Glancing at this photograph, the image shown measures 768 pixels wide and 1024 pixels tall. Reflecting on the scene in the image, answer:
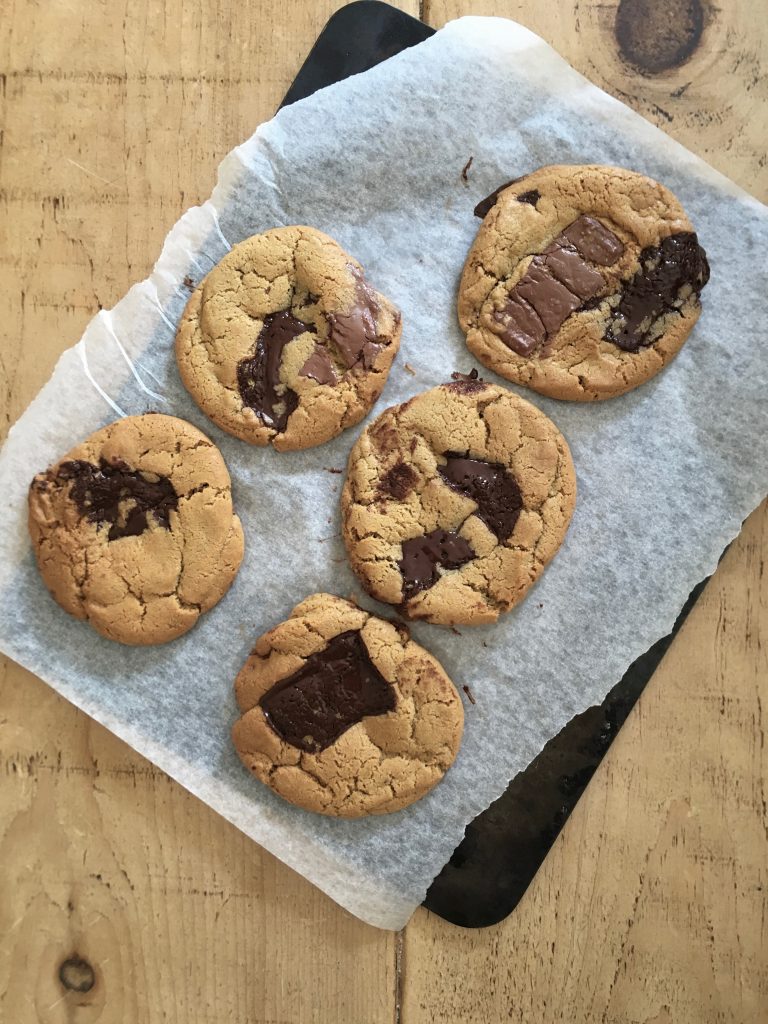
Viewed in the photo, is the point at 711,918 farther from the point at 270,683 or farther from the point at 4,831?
the point at 4,831

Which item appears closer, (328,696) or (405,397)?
(328,696)

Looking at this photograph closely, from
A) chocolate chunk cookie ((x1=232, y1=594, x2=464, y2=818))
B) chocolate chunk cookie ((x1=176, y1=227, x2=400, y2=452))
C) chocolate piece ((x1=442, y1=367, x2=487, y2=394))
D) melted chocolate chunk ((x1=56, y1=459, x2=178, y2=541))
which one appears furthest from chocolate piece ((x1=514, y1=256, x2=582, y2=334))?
melted chocolate chunk ((x1=56, y1=459, x2=178, y2=541))

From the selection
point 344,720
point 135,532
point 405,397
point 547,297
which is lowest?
point 344,720

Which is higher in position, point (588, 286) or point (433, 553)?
point (588, 286)

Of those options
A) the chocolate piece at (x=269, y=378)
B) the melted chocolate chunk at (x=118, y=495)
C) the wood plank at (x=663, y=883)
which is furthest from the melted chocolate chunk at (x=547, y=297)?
the melted chocolate chunk at (x=118, y=495)

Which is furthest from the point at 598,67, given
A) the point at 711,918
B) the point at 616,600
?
the point at 711,918

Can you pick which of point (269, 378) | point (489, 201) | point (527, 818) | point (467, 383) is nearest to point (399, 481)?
point (467, 383)

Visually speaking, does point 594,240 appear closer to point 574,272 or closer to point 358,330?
point 574,272

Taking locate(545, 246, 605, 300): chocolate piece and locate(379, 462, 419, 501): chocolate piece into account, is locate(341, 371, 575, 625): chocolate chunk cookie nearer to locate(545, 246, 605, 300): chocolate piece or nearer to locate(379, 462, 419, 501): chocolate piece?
locate(379, 462, 419, 501): chocolate piece
